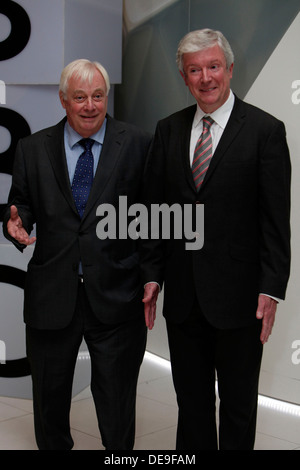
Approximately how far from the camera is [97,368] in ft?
8.56

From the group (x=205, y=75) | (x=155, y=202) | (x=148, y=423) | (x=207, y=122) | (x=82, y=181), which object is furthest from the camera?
(x=148, y=423)

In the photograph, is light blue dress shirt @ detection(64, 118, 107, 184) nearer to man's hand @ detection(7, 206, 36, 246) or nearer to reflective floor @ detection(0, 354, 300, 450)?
man's hand @ detection(7, 206, 36, 246)

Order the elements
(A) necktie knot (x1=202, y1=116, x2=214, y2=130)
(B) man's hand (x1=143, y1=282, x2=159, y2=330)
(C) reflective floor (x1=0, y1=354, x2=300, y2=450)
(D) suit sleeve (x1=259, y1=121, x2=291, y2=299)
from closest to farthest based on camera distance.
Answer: (D) suit sleeve (x1=259, y1=121, x2=291, y2=299) < (A) necktie knot (x1=202, y1=116, x2=214, y2=130) < (B) man's hand (x1=143, y1=282, x2=159, y2=330) < (C) reflective floor (x1=0, y1=354, x2=300, y2=450)

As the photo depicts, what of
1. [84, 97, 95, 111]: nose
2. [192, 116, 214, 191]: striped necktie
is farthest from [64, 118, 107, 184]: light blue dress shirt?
[192, 116, 214, 191]: striped necktie

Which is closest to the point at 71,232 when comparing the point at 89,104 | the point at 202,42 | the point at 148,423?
the point at 89,104

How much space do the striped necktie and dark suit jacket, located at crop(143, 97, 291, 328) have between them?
0.03 m

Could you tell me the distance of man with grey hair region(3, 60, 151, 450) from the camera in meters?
2.53

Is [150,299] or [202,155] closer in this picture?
[202,155]

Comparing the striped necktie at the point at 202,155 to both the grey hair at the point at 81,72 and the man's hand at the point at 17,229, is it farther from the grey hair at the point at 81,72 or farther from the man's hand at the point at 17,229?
the man's hand at the point at 17,229

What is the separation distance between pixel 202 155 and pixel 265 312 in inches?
22.2

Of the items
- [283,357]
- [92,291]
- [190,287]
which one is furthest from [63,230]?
[283,357]

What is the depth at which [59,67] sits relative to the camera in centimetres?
371

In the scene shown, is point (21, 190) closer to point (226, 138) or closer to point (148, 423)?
point (226, 138)

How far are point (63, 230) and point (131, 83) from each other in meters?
2.28
